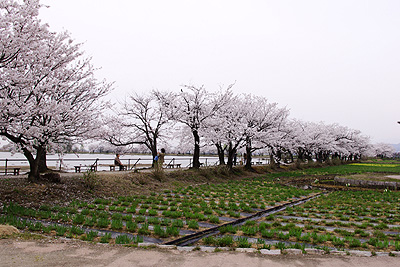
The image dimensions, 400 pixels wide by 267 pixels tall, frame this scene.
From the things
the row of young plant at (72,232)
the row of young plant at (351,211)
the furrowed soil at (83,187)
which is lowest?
the row of young plant at (351,211)

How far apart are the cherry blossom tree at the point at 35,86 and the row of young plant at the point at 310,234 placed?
7150 mm

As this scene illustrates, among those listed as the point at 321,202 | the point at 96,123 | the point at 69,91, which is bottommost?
the point at 321,202

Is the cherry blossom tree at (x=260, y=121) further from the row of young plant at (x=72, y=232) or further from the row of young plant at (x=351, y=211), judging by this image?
the row of young plant at (x=72, y=232)

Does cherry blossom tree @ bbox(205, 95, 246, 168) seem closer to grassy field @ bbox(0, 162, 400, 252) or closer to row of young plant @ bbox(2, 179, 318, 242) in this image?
grassy field @ bbox(0, 162, 400, 252)

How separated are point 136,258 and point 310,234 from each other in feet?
13.5

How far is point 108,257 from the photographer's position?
4.86 meters

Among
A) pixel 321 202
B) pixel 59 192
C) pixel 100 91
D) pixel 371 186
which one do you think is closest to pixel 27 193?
pixel 59 192

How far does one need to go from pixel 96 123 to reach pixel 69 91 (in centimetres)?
187

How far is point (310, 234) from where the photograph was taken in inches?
270

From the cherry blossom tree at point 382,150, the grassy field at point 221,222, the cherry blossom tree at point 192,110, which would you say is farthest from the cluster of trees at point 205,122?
the cherry blossom tree at point 382,150

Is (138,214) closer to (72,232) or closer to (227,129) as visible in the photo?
(72,232)

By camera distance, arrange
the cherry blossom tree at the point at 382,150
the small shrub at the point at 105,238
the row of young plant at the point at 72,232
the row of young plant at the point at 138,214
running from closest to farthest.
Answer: the small shrub at the point at 105,238
the row of young plant at the point at 72,232
the row of young plant at the point at 138,214
the cherry blossom tree at the point at 382,150

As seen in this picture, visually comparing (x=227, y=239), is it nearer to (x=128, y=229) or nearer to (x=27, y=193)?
(x=128, y=229)

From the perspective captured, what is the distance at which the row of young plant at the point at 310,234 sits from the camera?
20.0ft
